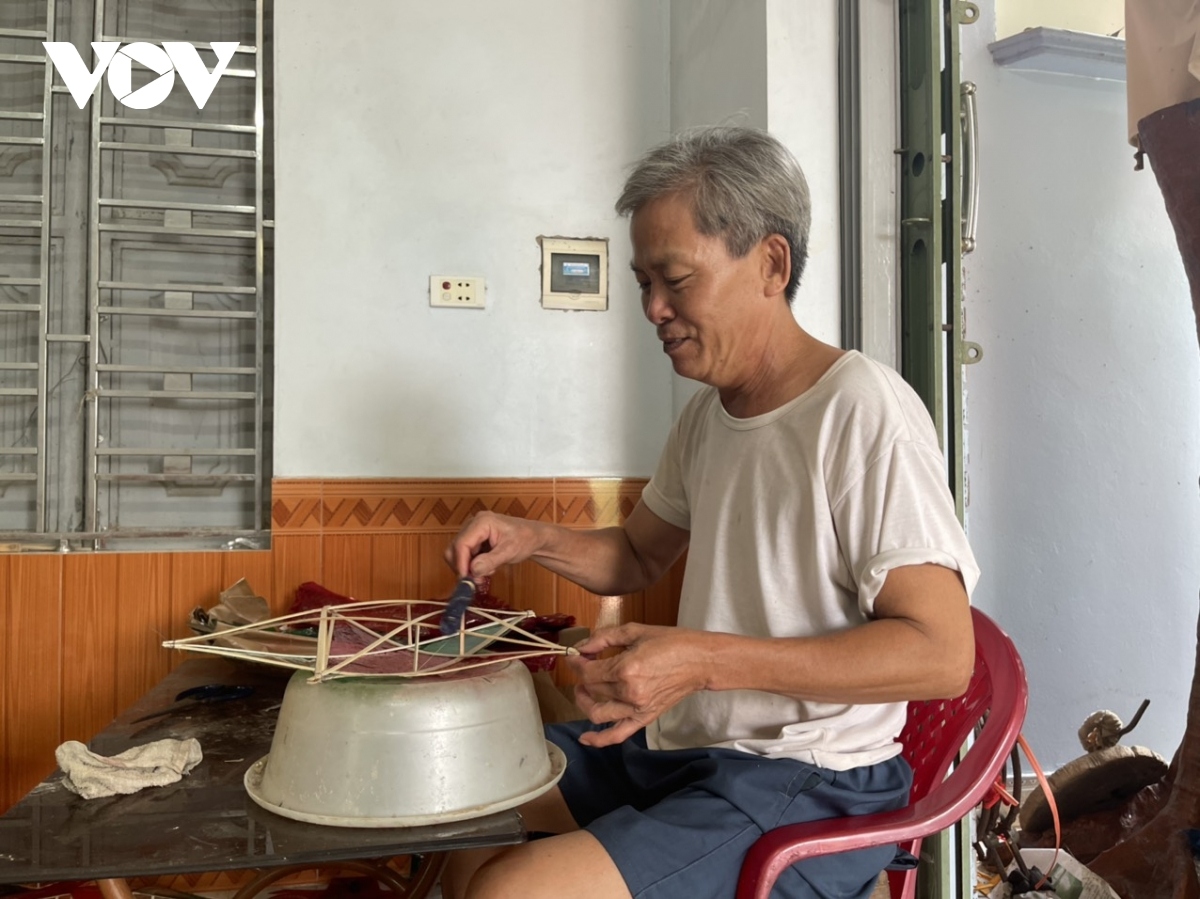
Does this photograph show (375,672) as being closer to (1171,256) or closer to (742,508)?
(742,508)

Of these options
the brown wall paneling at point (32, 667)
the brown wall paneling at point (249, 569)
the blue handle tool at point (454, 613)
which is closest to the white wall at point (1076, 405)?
the brown wall paneling at point (249, 569)

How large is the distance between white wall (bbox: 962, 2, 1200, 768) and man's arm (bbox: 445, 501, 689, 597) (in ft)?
6.70

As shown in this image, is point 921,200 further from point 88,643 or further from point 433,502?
point 88,643

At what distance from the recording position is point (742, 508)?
1.35 metres

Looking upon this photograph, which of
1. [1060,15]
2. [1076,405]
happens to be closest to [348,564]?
[1076,405]

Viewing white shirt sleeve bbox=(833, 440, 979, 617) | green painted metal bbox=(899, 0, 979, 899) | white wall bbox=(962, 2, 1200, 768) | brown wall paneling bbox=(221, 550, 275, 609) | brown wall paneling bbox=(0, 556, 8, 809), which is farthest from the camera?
white wall bbox=(962, 2, 1200, 768)

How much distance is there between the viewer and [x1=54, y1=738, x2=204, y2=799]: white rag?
3.45 ft

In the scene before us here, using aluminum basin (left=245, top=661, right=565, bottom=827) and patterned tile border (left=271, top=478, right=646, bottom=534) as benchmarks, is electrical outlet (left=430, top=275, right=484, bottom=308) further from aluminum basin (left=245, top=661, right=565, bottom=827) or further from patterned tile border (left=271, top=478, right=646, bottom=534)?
aluminum basin (left=245, top=661, right=565, bottom=827)

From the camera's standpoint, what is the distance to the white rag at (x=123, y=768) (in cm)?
105

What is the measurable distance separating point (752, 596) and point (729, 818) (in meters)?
0.31

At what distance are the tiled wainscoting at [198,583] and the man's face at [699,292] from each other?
112 cm

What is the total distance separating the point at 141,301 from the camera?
2.34 m

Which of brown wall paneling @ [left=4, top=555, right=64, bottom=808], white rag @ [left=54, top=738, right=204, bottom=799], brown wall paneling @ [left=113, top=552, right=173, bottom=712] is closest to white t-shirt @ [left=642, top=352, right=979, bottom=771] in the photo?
white rag @ [left=54, top=738, right=204, bottom=799]

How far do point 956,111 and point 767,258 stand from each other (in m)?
0.90
